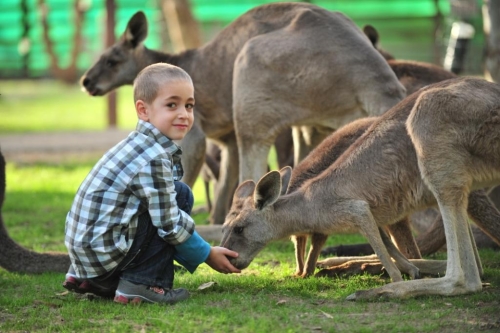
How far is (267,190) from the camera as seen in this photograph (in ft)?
14.7

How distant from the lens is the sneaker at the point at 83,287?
418 cm

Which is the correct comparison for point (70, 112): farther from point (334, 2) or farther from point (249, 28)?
point (249, 28)

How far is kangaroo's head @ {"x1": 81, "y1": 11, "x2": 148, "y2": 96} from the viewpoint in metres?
7.05

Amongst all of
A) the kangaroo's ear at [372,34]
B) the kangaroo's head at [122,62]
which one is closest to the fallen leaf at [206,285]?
the kangaroo's head at [122,62]

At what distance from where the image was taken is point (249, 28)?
6.53 metres

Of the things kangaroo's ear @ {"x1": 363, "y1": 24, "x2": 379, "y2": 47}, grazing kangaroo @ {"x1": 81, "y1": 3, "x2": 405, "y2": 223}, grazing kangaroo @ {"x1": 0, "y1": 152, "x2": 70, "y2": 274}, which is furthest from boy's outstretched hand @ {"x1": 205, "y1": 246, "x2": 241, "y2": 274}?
kangaroo's ear @ {"x1": 363, "y1": 24, "x2": 379, "y2": 47}

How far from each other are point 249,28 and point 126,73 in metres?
1.13

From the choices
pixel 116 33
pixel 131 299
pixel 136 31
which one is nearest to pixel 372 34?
pixel 136 31

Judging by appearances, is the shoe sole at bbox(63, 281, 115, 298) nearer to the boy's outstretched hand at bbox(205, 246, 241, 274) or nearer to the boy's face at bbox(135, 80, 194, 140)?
the boy's outstretched hand at bbox(205, 246, 241, 274)

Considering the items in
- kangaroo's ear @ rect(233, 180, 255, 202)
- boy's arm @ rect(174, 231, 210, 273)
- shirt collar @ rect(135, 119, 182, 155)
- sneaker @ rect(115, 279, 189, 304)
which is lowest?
sneaker @ rect(115, 279, 189, 304)

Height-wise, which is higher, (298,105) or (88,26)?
(88,26)

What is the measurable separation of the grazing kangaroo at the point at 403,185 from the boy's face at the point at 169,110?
51 cm

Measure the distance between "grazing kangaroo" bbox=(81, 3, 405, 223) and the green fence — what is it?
7448 mm

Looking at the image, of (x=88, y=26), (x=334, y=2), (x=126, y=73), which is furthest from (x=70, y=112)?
(x=126, y=73)
